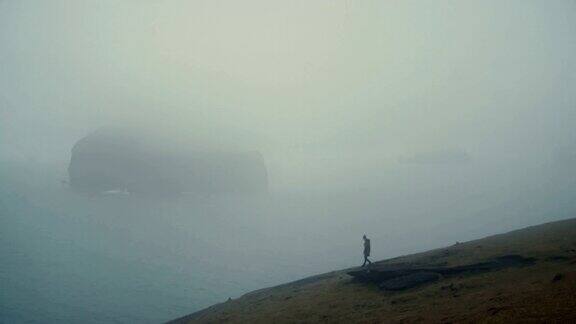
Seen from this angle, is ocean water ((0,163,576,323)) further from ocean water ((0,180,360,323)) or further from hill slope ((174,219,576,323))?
hill slope ((174,219,576,323))

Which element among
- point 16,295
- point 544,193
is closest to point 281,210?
point 16,295

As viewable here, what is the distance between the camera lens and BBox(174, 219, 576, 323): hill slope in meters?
20.0

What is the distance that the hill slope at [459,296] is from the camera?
20.0m

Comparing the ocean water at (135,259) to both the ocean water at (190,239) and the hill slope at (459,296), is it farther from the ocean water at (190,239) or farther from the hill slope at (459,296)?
the hill slope at (459,296)

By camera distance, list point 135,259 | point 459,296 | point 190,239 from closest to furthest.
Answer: point 459,296 < point 135,259 < point 190,239

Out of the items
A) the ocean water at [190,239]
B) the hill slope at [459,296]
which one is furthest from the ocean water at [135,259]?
the hill slope at [459,296]

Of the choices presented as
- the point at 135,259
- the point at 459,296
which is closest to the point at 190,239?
the point at 135,259

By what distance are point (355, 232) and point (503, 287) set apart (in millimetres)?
89437

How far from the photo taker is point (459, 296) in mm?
25578

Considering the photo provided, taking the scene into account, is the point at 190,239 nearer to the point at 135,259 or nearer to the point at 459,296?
the point at 135,259

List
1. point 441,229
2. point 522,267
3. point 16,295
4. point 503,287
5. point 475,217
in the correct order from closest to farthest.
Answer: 1. point 503,287
2. point 522,267
3. point 16,295
4. point 441,229
5. point 475,217

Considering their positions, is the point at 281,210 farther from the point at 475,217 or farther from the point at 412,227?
the point at 475,217

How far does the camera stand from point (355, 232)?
372 ft

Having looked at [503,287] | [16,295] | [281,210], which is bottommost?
[503,287]
